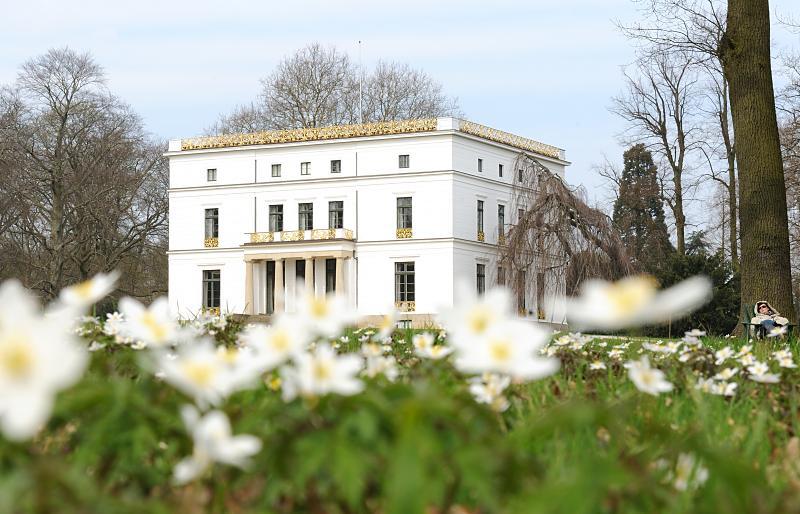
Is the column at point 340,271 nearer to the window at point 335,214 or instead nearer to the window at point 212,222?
the window at point 335,214

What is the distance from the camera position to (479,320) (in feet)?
3.68

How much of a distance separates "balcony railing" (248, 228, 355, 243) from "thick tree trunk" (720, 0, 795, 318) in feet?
99.0

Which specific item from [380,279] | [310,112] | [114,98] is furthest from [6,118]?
[380,279]


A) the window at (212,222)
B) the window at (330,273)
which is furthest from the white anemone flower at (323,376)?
the window at (212,222)

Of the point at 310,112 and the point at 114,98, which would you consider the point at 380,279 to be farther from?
the point at 114,98

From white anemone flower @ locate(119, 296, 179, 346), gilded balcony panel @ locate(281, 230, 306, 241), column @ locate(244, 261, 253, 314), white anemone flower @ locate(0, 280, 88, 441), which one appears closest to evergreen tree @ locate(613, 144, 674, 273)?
gilded balcony panel @ locate(281, 230, 306, 241)

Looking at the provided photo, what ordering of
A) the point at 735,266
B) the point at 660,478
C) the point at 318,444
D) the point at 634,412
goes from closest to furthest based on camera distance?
the point at 318,444 → the point at 660,478 → the point at 634,412 → the point at 735,266

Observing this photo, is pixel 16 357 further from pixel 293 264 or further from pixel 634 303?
pixel 293 264

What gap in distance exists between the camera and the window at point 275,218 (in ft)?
137

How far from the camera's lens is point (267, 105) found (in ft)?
143

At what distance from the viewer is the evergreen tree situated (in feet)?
128

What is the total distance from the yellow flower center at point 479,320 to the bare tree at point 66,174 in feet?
124

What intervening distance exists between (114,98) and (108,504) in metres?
40.2

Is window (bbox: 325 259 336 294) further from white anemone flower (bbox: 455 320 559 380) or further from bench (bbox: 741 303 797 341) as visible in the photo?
white anemone flower (bbox: 455 320 559 380)
